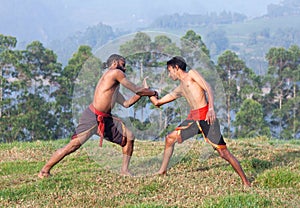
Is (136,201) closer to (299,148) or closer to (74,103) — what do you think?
(74,103)

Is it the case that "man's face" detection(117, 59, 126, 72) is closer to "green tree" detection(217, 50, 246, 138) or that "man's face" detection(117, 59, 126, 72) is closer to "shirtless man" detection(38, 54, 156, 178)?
"shirtless man" detection(38, 54, 156, 178)

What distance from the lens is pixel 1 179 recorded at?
6.61 meters

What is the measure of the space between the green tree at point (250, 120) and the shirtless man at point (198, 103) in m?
28.3

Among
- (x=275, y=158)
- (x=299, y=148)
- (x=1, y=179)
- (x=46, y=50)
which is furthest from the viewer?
(x=46, y=50)

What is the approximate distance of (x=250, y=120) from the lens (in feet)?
115

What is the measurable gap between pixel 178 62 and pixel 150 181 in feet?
5.26

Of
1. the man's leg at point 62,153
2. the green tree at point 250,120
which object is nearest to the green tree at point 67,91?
the green tree at point 250,120

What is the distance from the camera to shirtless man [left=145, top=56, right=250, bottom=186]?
6.13 metres

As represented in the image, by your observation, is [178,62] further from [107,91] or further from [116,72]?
[107,91]

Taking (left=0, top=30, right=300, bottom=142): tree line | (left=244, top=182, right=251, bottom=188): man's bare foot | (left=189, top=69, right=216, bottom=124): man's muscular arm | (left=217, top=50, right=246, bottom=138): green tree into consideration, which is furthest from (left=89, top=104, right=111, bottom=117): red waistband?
(left=217, top=50, right=246, bottom=138): green tree

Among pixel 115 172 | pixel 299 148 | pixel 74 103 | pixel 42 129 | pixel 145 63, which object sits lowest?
pixel 42 129

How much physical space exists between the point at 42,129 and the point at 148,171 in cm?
2523

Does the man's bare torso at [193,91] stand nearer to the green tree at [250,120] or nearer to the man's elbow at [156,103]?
the man's elbow at [156,103]

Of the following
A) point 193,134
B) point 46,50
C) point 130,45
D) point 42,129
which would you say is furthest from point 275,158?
point 46,50
